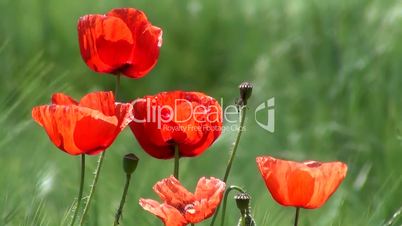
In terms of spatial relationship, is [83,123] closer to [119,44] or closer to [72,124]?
[72,124]

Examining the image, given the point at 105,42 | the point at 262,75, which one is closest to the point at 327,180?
the point at 105,42

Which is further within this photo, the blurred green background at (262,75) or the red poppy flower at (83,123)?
the blurred green background at (262,75)

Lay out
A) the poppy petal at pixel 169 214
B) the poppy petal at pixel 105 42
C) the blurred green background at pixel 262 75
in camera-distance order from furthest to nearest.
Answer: the blurred green background at pixel 262 75
the poppy petal at pixel 105 42
the poppy petal at pixel 169 214

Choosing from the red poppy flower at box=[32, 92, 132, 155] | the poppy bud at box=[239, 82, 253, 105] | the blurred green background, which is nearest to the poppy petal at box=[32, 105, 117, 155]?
the red poppy flower at box=[32, 92, 132, 155]

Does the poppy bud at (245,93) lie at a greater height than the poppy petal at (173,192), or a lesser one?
greater

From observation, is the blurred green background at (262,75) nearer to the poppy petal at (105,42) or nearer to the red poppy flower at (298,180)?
the poppy petal at (105,42)

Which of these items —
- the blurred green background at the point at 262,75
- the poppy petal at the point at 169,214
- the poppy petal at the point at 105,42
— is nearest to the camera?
the poppy petal at the point at 169,214

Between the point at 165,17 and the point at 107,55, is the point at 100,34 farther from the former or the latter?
Result: the point at 165,17

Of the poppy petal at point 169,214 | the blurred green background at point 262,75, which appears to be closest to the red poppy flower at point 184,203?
the poppy petal at point 169,214
